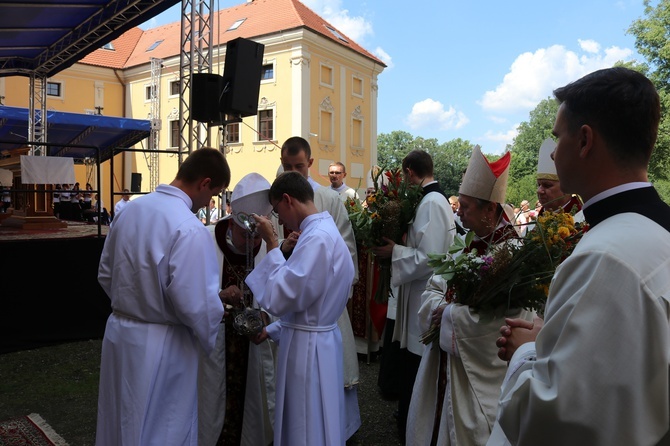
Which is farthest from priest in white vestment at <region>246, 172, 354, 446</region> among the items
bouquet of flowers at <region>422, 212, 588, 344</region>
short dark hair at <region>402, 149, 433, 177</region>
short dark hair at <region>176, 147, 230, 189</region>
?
short dark hair at <region>402, 149, 433, 177</region>

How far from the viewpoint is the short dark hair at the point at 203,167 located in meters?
3.10

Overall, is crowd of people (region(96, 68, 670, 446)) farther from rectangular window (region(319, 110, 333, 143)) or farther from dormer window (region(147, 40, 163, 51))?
dormer window (region(147, 40, 163, 51))

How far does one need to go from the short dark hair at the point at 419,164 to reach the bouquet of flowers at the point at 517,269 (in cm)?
182

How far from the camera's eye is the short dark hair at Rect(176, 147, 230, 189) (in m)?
3.10

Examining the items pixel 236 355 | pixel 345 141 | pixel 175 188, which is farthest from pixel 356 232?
pixel 345 141

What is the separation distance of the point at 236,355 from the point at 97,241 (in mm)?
4467

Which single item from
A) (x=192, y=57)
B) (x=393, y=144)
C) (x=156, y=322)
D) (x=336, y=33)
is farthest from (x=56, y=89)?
(x=393, y=144)

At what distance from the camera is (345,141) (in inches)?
1188

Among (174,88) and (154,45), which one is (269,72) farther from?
(154,45)

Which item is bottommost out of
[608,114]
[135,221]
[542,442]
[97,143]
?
[542,442]

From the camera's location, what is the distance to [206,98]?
880 centimetres

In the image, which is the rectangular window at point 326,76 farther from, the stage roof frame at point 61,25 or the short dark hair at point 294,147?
the short dark hair at point 294,147

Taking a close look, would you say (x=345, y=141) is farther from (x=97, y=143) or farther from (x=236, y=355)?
(x=236, y=355)

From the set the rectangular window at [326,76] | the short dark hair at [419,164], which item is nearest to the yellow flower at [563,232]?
the short dark hair at [419,164]
